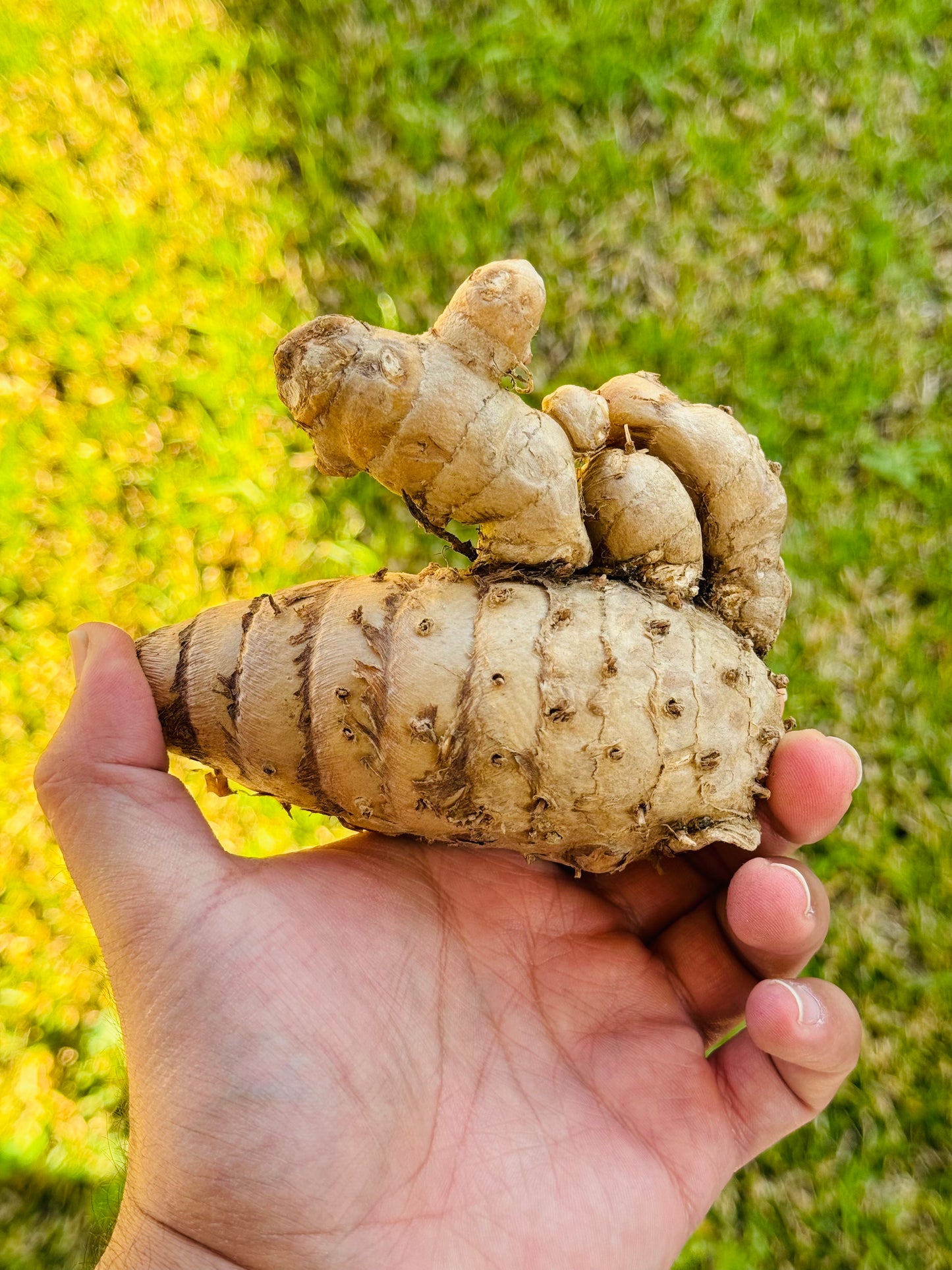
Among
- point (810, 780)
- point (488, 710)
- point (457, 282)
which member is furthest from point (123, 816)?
point (457, 282)

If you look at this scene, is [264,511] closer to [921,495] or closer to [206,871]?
[206,871]

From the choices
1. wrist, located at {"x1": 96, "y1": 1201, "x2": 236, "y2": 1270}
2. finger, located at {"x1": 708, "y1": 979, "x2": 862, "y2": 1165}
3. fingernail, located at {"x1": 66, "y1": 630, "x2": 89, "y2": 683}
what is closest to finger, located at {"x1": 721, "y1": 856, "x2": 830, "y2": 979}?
finger, located at {"x1": 708, "y1": 979, "x2": 862, "y2": 1165}

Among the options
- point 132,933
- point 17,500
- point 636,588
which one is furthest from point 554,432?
point 17,500

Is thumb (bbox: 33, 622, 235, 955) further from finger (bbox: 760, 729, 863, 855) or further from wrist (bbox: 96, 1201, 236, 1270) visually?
finger (bbox: 760, 729, 863, 855)

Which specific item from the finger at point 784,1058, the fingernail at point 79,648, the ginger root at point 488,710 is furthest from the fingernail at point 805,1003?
the fingernail at point 79,648

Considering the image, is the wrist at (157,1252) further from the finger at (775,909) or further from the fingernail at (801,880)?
the fingernail at (801,880)

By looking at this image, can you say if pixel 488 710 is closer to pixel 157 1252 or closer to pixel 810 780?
pixel 810 780
